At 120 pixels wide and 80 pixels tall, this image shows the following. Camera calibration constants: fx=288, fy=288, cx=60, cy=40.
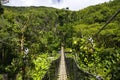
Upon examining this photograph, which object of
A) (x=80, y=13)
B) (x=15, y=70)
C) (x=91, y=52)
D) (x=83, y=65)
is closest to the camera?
(x=91, y=52)

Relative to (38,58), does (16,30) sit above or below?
above

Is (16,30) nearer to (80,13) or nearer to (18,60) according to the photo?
(18,60)

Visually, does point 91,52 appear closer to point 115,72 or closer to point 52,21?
point 115,72

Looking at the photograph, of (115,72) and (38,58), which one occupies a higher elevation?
(115,72)

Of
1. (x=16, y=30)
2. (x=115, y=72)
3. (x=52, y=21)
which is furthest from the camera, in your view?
(x=52, y=21)

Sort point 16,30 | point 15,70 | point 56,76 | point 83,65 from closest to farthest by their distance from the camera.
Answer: point 83,65 < point 56,76 < point 16,30 < point 15,70

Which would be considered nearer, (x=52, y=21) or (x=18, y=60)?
(x=18, y=60)

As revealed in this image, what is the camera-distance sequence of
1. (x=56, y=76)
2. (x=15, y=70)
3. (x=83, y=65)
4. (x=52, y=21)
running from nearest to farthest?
(x=83, y=65) < (x=56, y=76) < (x=15, y=70) < (x=52, y=21)

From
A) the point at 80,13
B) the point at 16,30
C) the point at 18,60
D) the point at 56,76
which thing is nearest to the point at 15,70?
the point at 18,60

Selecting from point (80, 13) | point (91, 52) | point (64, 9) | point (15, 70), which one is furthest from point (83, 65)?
point (80, 13)
